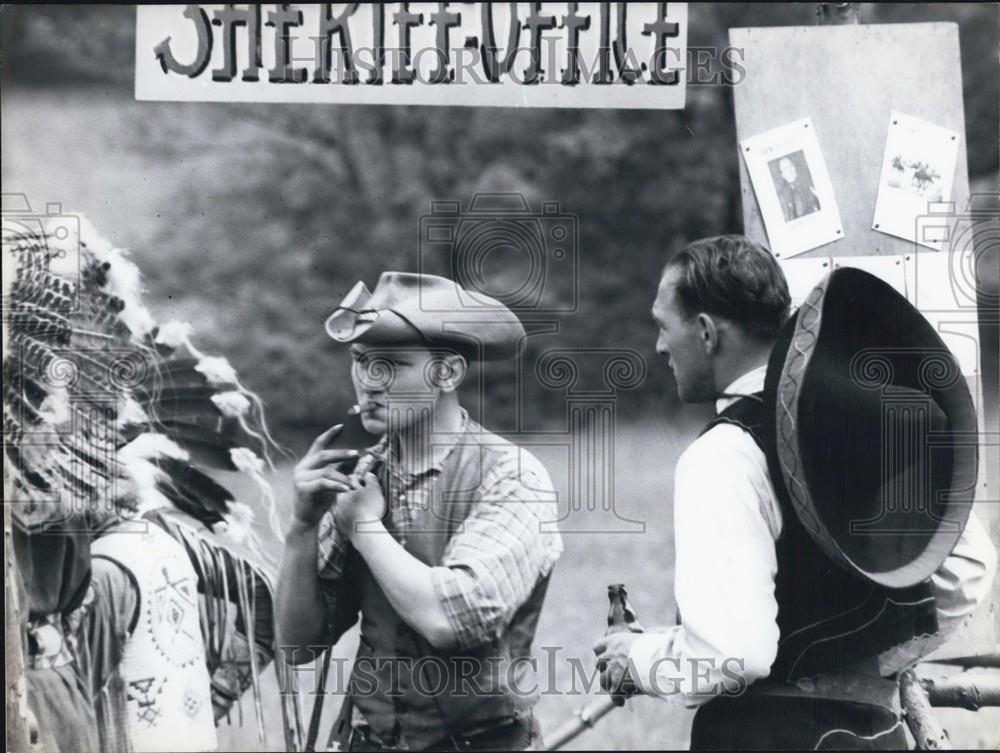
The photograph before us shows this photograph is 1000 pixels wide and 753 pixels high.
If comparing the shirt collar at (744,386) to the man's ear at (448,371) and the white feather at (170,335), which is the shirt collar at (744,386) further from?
the white feather at (170,335)

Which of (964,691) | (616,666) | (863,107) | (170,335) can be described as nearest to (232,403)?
(170,335)

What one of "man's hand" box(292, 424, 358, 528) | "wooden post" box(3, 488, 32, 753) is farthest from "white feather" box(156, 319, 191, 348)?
"wooden post" box(3, 488, 32, 753)

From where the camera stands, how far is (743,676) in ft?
14.7

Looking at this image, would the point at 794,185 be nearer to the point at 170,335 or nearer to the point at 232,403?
the point at 232,403

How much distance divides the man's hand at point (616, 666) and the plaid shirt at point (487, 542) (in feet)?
1.21

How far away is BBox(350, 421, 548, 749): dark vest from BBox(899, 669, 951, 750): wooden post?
1.42 m

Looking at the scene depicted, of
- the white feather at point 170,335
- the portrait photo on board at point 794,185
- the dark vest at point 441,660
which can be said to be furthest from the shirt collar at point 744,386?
the white feather at point 170,335

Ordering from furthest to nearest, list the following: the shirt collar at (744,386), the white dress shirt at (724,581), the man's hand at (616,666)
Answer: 1. the man's hand at (616,666)
2. the shirt collar at (744,386)
3. the white dress shirt at (724,581)

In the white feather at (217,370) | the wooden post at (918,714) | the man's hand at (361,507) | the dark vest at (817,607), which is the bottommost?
the wooden post at (918,714)

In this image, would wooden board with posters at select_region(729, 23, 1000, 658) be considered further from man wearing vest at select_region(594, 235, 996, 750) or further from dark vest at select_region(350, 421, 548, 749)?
dark vest at select_region(350, 421, 548, 749)

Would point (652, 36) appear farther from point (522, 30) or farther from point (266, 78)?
point (266, 78)

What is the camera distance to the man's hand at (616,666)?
470 centimetres

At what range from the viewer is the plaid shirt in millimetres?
4613

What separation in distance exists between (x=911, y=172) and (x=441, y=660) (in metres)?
2.62
